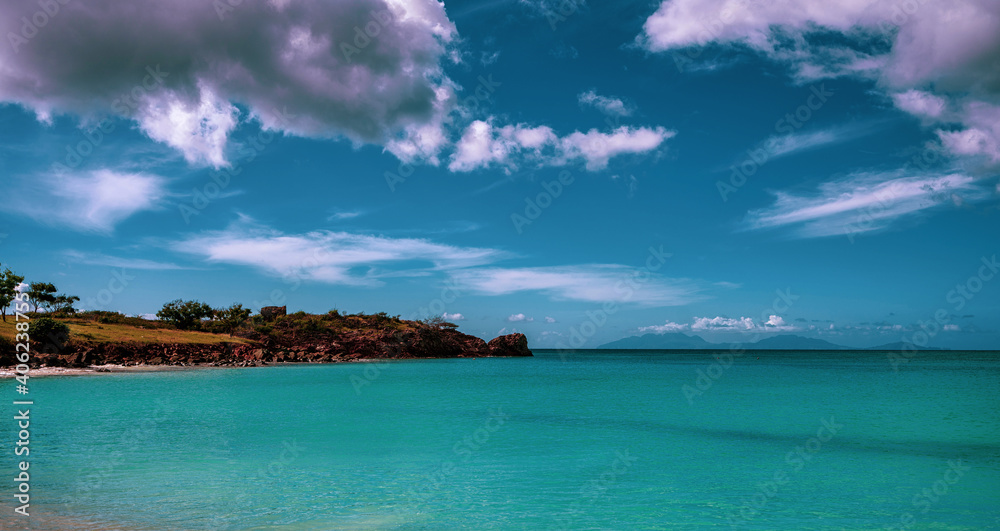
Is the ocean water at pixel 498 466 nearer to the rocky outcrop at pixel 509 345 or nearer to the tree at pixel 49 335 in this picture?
the tree at pixel 49 335

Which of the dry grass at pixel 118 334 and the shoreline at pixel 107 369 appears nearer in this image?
the shoreline at pixel 107 369

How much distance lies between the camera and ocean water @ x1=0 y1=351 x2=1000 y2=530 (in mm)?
11875

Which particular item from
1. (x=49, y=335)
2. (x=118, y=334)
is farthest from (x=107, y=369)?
(x=118, y=334)

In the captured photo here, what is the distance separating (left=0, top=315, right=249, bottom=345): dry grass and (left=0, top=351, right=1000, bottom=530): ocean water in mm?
37879

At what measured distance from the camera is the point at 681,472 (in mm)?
16594

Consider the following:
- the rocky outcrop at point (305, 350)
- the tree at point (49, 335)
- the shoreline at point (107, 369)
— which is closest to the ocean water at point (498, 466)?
the shoreline at point (107, 369)

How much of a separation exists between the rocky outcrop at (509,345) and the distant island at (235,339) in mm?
315

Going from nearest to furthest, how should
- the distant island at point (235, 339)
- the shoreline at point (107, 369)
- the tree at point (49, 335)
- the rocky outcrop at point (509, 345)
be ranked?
the shoreline at point (107, 369) < the tree at point (49, 335) < the distant island at point (235, 339) < the rocky outcrop at point (509, 345)

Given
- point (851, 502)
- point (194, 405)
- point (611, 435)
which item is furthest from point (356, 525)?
point (194, 405)

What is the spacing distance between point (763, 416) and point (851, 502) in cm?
1828

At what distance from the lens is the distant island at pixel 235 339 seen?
2357 inches

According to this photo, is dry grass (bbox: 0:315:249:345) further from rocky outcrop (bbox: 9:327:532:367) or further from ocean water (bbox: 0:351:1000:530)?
ocean water (bbox: 0:351:1000:530)

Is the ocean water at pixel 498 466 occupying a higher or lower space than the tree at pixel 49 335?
lower

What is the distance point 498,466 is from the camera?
17.1m
